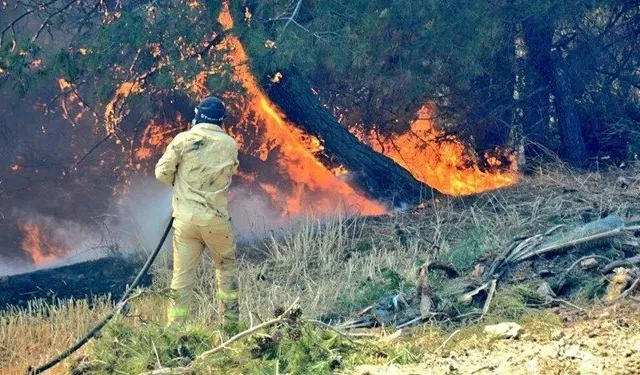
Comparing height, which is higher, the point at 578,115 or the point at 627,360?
the point at 578,115

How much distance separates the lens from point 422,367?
5.80 meters

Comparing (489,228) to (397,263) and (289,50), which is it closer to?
(397,263)

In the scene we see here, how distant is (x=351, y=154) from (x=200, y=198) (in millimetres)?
5554

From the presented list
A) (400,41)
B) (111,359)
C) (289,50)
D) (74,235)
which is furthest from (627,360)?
(74,235)

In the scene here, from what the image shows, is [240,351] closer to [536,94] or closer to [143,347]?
[143,347]

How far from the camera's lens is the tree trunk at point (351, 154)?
1330 cm

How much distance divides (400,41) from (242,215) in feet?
12.1

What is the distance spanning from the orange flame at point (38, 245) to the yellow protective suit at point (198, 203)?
7.62 meters

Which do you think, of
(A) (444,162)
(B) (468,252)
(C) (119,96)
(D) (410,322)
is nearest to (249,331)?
(D) (410,322)

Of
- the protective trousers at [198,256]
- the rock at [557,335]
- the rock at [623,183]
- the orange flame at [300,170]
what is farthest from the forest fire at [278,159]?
the rock at [557,335]

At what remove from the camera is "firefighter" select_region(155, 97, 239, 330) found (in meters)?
8.04

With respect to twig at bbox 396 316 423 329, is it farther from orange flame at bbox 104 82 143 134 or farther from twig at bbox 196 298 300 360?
orange flame at bbox 104 82 143 134

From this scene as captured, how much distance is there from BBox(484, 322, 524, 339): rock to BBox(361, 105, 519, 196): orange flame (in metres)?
8.35

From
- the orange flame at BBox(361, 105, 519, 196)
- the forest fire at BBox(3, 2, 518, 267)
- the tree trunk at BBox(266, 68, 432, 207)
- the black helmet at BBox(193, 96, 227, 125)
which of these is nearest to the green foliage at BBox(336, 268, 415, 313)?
the black helmet at BBox(193, 96, 227, 125)
